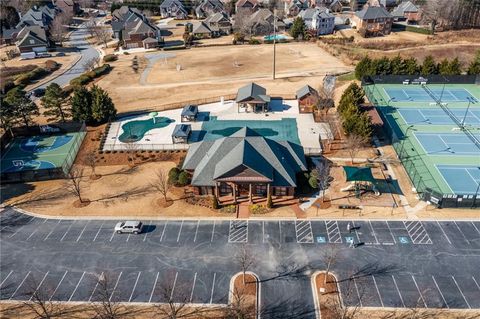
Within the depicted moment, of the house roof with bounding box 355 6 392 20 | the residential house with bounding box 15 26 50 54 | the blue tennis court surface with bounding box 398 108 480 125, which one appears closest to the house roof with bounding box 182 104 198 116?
the blue tennis court surface with bounding box 398 108 480 125

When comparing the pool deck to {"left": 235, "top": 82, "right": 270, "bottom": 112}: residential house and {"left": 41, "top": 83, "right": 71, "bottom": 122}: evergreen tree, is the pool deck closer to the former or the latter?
{"left": 235, "top": 82, "right": 270, "bottom": 112}: residential house

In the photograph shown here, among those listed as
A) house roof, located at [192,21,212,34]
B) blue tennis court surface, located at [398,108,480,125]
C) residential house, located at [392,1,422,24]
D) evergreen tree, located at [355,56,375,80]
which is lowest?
blue tennis court surface, located at [398,108,480,125]

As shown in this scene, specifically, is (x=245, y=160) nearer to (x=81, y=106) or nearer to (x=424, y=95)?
(x=81, y=106)

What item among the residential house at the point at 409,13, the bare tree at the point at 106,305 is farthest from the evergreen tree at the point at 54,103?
the residential house at the point at 409,13

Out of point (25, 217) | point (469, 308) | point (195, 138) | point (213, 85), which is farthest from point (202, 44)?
point (469, 308)

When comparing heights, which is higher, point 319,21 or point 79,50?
point 319,21

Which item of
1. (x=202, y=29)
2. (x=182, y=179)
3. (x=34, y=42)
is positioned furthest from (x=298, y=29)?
(x=182, y=179)
